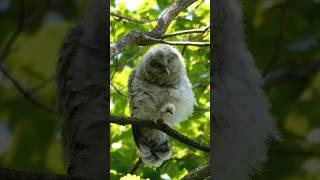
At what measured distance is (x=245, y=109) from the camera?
3.00 ft

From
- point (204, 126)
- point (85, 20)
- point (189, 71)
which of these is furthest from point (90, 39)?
point (204, 126)

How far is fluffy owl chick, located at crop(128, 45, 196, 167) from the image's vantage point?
5.00ft

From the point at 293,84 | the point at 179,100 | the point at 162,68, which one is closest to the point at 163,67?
the point at 162,68

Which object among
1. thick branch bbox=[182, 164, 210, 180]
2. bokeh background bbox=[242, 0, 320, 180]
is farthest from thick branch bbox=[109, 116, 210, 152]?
bokeh background bbox=[242, 0, 320, 180]

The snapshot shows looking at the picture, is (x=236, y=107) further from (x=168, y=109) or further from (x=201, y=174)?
(x=168, y=109)

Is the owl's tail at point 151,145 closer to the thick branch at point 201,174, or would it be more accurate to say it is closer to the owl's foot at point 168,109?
the owl's foot at point 168,109

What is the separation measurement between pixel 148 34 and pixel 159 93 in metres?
0.31

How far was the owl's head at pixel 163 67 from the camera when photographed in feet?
5.05

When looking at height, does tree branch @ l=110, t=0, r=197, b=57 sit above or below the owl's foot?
above

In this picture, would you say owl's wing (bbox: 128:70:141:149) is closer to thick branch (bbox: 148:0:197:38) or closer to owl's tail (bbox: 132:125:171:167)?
owl's tail (bbox: 132:125:171:167)

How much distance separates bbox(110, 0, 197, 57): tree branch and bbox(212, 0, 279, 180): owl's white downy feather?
29 centimetres

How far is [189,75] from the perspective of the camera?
5.86ft

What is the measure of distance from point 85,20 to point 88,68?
90 mm

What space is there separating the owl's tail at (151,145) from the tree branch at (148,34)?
36cm
